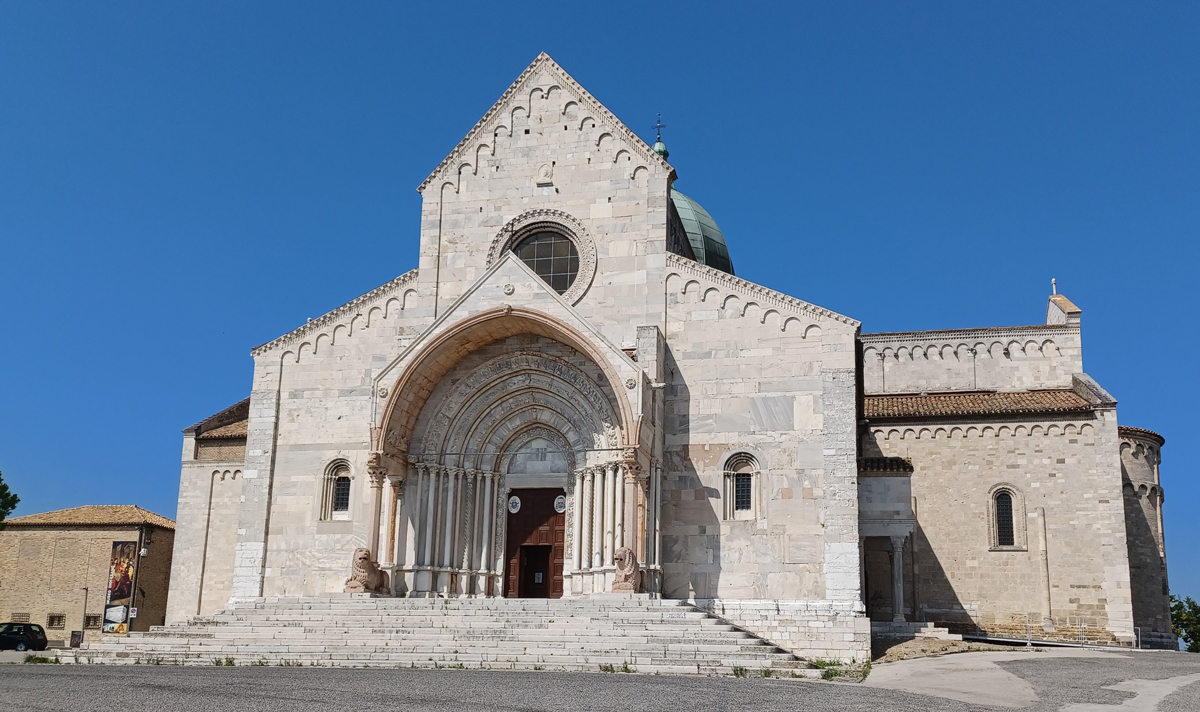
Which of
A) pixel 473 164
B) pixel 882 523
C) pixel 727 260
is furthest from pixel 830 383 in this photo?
pixel 727 260

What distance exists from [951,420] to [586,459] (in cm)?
1401

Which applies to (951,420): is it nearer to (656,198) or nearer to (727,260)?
(727,260)

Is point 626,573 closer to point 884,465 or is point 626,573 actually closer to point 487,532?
point 487,532

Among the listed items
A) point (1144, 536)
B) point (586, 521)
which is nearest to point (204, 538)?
point (586, 521)

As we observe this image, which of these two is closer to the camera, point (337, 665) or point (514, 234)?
point (337, 665)

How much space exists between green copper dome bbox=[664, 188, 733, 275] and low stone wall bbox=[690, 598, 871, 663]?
1624cm

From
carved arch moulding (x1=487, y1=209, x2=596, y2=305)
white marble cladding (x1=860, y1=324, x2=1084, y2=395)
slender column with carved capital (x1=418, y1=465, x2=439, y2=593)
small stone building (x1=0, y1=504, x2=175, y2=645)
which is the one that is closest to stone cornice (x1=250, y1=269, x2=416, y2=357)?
carved arch moulding (x1=487, y1=209, x2=596, y2=305)

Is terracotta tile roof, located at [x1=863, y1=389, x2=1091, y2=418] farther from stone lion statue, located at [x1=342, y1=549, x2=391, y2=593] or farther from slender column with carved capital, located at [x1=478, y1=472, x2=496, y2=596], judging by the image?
stone lion statue, located at [x1=342, y1=549, x2=391, y2=593]

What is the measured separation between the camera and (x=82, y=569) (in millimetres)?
37031

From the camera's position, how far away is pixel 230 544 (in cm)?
3203

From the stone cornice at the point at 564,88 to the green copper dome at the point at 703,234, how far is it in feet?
33.5

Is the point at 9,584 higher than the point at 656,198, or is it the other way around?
the point at 656,198

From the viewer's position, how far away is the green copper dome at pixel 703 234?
3722 centimetres

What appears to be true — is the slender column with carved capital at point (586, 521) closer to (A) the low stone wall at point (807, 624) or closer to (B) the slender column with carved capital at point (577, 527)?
(B) the slender column with carved capital at point (577, 527)
